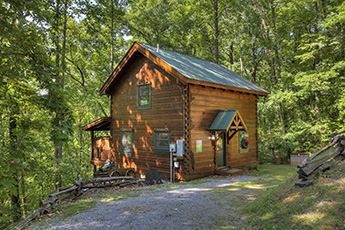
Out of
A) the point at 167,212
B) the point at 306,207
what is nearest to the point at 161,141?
the point at 167,212

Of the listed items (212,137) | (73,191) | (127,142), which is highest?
(212,137)

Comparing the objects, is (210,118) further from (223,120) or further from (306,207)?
(306,207)

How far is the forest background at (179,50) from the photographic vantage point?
5.89 meters

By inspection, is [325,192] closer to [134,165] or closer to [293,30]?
[134,165]

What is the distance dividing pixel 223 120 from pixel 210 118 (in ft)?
2.46

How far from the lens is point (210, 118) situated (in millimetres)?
13047

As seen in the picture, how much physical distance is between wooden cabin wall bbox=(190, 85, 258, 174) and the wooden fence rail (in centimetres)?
380

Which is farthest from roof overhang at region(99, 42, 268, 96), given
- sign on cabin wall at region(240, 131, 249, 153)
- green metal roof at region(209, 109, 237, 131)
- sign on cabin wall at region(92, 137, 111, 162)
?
sign on cabin wall at region(92, 137, 111, 162)

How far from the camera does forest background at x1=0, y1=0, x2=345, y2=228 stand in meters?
5.89

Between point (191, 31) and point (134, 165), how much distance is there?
16.2m

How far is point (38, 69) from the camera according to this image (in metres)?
5.52

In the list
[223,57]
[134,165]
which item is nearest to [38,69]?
[134,165]

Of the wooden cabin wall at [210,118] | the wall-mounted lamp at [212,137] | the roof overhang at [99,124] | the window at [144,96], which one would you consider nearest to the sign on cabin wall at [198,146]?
the wooden cabin wall at [210,118]

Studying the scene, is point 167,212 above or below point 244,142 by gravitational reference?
below
